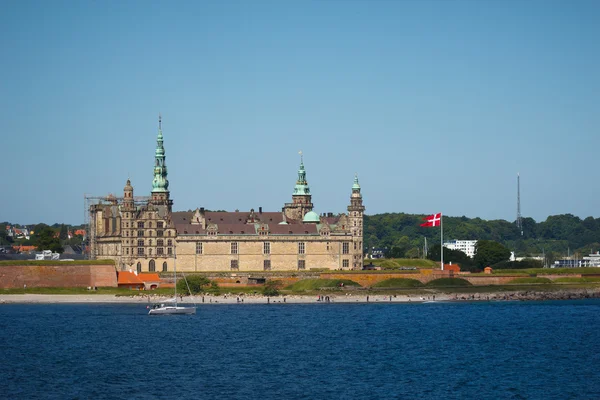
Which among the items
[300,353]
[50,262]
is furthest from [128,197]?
[300,353]

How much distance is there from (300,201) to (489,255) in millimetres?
26550

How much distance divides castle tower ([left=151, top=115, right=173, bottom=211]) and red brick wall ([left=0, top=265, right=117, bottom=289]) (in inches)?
709

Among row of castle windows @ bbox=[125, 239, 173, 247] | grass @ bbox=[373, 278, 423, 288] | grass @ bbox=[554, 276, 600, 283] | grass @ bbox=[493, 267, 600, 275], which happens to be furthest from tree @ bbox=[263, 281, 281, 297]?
grass @ bbox=[554, 276, 600, 283]

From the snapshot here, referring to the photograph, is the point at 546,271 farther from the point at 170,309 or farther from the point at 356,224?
the point at 170,309

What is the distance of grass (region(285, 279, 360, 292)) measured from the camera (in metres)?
122

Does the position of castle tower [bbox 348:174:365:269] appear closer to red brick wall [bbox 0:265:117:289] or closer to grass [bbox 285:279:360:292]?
grass [bbox 285:279:360:292]

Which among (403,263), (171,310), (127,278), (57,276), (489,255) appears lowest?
(171,310)

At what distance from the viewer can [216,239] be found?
441ft

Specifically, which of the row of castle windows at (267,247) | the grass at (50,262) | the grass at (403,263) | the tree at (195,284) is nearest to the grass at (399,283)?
the row of castle windows at (267,247)

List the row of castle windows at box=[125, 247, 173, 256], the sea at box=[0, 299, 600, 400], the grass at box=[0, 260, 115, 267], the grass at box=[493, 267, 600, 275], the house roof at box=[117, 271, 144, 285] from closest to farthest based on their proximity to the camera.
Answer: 1. the sea at box=[0, 299, 600, 400]
2. the grass at box=[0, 260, 115, 267]
3. the house roof at box=[117, 271, 144, 285]
4. the grass at box=[493, 267, 600, 275]
5. the row of castle windows at box=[125, 247, 173, 256]

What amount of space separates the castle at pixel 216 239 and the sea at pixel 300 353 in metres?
22.9

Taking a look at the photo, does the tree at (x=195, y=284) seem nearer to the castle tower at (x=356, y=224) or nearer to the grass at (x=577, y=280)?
the castle tower at (x=356, y=224)

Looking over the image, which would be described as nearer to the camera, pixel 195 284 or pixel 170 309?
pixel 170 309

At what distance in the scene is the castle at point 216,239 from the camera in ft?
437
